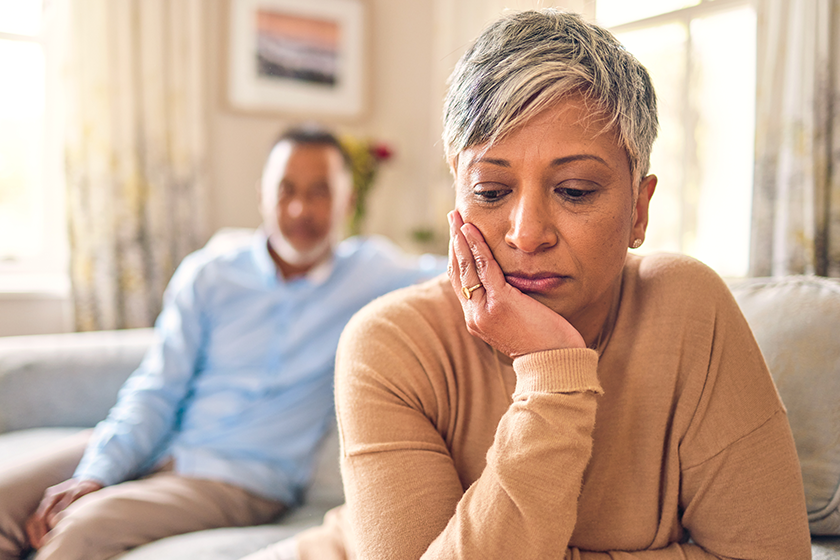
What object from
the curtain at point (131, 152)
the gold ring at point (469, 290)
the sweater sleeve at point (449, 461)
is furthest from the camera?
the curtain at point (131, 152)

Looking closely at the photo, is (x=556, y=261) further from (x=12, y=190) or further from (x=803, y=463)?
(x=12, y=190)

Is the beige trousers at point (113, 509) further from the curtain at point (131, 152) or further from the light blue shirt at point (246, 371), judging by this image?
the curtain at point (131, 152)

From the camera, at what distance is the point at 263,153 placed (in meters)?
3.41

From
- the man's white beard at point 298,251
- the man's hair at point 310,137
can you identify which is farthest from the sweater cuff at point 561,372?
the man's hair at point 310,137

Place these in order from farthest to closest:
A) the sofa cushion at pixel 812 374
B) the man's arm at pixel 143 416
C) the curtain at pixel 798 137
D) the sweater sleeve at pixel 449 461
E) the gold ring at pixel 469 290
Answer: the curtain at pixel 798 137, the man's arm at pixel 143 416, the sofa cushion at pixel 812 374, the gold ring at pixel 469 290, the sweater sleeve at pixel 449 461

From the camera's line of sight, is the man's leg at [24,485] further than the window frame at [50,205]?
No

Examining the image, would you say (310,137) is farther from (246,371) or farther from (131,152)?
(131,152)

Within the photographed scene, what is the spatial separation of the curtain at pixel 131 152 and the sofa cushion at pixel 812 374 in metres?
2.82

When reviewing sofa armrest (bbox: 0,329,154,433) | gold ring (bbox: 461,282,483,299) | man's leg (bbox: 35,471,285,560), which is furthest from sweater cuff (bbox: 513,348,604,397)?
sofa armrest (bbox: 0,329,154,433)

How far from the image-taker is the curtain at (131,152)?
9.35ft

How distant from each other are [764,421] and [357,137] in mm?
3209

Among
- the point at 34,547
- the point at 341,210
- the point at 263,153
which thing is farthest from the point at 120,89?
the point at 34,547

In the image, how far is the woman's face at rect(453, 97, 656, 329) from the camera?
69 cm

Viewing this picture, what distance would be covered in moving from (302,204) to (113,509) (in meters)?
0.93
